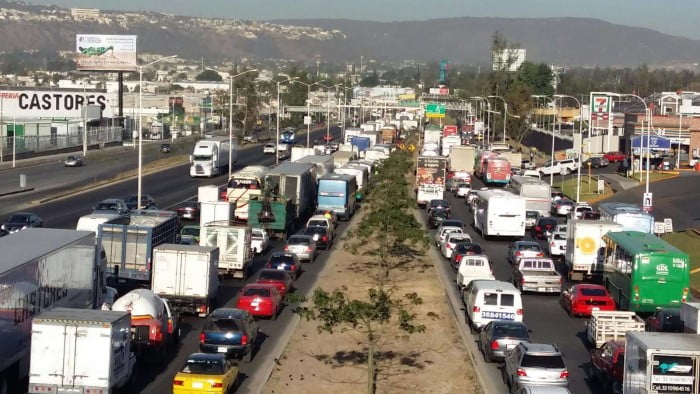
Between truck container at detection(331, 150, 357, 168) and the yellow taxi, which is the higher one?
truck container at detection(331, 150, 357, 168)

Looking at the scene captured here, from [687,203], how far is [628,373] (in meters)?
45.9

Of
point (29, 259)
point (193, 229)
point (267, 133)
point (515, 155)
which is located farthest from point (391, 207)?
point (267, 133)

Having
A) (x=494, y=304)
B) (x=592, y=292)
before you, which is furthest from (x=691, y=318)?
(x=592, y=292)

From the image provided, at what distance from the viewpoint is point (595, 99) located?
76.8m

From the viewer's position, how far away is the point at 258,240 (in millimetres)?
45125

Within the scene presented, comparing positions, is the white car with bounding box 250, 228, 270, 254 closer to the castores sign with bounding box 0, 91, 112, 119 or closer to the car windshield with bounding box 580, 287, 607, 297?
the car windshield with bounding box 580, 287, 607, 297

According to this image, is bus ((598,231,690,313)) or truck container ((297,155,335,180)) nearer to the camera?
bus ((598,231,690,313))

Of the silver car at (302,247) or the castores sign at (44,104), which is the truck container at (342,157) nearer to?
the silver car at (302,247)

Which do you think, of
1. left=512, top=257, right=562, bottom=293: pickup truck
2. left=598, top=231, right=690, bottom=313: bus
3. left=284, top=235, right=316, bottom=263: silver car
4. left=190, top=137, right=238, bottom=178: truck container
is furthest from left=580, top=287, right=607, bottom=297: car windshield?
left=190, top=137, right=238, bottom=178: truck container

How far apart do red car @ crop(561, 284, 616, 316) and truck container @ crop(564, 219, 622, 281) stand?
250 inches

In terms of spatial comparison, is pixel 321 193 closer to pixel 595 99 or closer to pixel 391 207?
pixel 391 207

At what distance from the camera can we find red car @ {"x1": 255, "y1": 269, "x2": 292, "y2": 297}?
113ft

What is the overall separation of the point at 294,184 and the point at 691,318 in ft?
103

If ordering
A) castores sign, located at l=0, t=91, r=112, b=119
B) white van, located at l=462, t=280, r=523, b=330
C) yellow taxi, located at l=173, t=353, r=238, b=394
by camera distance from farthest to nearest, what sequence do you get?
castores sign, located at l=0, t=91, r=112, b=119 → white van, located at l=462, t=280, r=523, b=330 → yellow taxi, located at l=173, t=353, r=238, b=394
